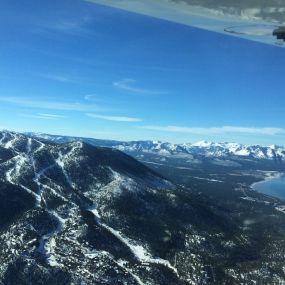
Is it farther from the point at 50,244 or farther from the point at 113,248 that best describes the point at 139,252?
the point at 50,244

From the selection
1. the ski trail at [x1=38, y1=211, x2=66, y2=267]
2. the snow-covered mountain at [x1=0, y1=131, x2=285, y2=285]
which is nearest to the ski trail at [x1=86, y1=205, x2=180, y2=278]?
the snow-covered mountain at [x1=0, y1=131, x2=285, y2=285]

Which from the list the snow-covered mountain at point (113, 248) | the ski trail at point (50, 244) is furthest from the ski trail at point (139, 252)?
the ski trail at point (50, 244)

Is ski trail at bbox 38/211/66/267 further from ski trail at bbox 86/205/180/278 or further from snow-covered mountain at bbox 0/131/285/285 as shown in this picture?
ski trail at bbox 86/205/180/278

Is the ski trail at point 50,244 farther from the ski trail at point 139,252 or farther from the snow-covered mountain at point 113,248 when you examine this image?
the ski trail at point 139,252

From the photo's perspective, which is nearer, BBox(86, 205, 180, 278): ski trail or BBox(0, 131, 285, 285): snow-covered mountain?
BBox(0, 131, 285, 285): snow-covered mountain

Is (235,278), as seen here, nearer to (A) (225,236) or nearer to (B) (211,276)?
(B) (211,276)

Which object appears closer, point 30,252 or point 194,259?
point 30,252

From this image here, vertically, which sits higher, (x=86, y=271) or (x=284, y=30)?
(x=284, y=30)

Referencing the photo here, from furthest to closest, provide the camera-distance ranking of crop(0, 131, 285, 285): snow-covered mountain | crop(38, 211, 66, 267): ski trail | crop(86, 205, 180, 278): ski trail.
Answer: crop(86, 205, 180, 278): ski trail → crop(38, 211, 66, 267): ski trail → crop(0, 131, 285, 285): snow-covered mountain

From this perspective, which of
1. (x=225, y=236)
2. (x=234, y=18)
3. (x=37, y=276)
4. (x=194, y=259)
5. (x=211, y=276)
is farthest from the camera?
(x=225, y=236)

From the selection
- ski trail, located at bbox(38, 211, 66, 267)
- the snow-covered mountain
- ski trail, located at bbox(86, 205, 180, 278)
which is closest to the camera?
the snow-covered mountain

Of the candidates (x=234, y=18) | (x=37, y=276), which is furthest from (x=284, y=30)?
(x=37, y=276)
